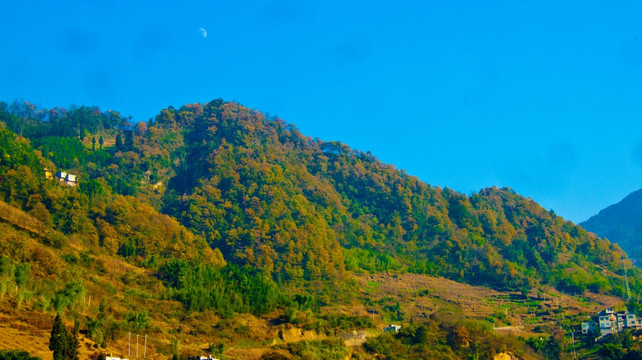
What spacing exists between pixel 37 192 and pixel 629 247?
9221 cm

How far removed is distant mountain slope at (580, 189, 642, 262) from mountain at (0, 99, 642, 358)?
35434 millimetres

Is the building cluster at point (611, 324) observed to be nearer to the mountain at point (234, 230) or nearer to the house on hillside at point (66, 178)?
the mountain at point (234, 230)

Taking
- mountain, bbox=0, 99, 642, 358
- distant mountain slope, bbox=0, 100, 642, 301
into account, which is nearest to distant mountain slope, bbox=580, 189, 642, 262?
mountain, bbox=0, 99, 642, 358

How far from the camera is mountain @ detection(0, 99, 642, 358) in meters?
37.3

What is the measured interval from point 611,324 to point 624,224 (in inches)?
3090

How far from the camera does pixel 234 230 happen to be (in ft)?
186

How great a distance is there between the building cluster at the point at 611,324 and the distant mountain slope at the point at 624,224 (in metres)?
54.0

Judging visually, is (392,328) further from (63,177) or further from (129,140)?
(129,140)

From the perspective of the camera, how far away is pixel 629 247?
344 feet

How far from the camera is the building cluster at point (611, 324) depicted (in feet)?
155

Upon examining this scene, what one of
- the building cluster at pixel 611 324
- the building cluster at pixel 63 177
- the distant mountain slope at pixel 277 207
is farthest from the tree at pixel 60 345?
the building cluster at pixel 611 324

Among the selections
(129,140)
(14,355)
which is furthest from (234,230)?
(14,355)

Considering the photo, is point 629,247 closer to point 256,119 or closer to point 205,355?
point 256,119

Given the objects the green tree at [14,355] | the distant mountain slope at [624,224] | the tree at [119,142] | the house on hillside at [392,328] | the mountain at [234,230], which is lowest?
the green tree at [14,355]
